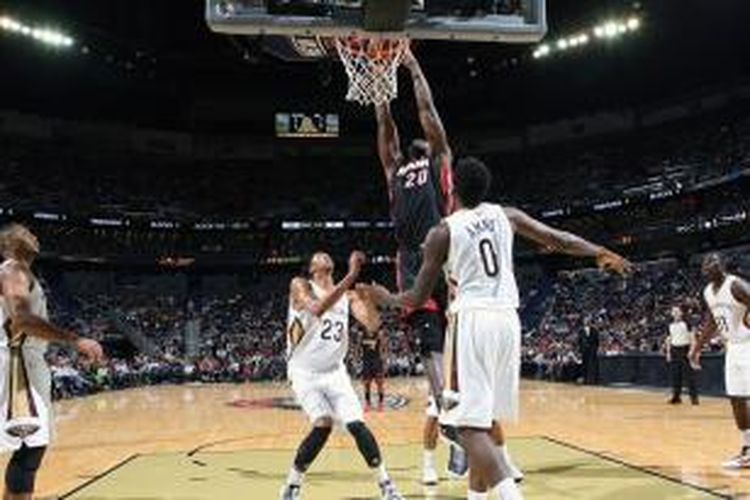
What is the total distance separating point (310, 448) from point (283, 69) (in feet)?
107

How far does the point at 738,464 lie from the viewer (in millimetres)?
9305

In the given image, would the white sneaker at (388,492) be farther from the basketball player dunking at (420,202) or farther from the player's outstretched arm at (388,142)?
the player's outstretched arm at (388,142)

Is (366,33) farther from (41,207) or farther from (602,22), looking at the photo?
(41,207)

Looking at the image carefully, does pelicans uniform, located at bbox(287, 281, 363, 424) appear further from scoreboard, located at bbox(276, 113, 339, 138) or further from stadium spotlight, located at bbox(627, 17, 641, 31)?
scoreboard, located at bbox(276, 113, 339, 138)

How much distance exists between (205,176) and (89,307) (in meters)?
7.59

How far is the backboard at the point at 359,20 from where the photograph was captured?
30.2ft

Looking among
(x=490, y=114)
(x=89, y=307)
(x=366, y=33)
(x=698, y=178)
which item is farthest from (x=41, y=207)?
(x=366, y=33)

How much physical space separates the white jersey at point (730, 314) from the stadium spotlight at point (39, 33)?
83.9 ft

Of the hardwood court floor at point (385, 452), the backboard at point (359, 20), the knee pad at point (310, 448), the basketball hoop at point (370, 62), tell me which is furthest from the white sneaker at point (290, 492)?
the backboard at point (359, 20)

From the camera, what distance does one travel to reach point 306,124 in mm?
40906

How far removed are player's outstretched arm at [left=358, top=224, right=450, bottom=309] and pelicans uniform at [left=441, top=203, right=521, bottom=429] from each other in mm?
54

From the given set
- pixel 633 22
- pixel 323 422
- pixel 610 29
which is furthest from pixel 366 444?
pixel 610 29

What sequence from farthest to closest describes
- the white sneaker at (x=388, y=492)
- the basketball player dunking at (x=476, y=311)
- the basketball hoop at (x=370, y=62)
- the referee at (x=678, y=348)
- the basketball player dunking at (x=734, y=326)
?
the referee at (x=678, y=348)
the basketball player dunking at (x=734, y=326)
the basketball hoop at (x=370, y=62)
the white sneaker at (x=388, y=492)
the basketball player dunking at (x=476, y=311)

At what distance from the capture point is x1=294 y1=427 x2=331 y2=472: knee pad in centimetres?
750
